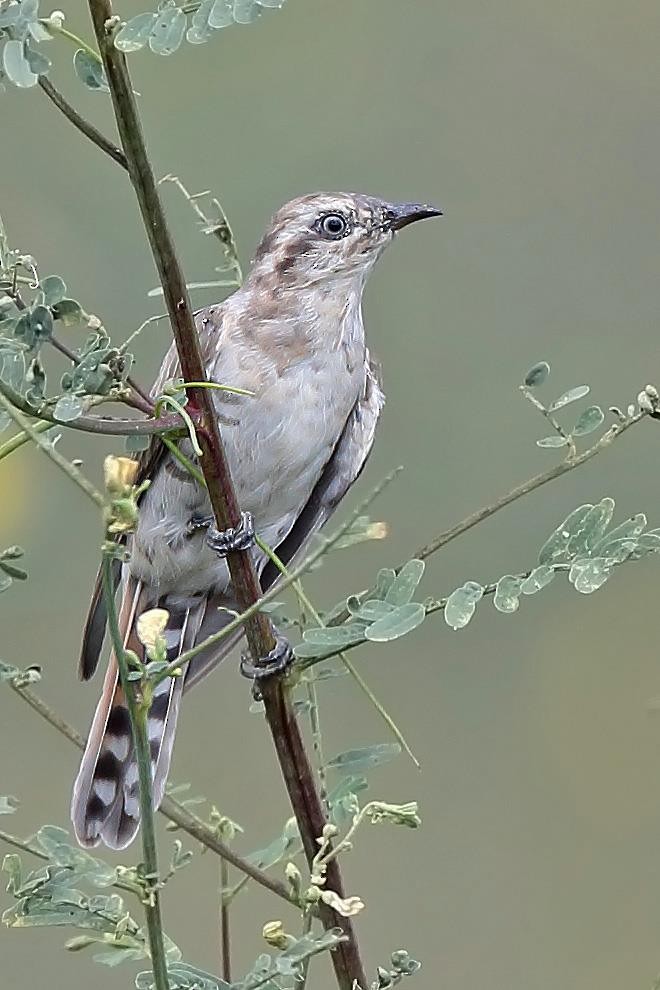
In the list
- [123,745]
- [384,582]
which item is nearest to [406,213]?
[123,745]

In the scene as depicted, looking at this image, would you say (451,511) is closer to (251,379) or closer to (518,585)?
(251,379)

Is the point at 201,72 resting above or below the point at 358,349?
above

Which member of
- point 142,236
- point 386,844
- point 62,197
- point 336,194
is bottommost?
point 386,844

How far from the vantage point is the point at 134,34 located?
3.90ft

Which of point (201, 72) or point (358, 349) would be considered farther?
point (201, 72)

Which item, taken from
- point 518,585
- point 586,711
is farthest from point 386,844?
point 518,585

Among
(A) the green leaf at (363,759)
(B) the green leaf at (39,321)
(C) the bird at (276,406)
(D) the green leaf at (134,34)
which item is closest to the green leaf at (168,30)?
(D) the green leaf at (134,34)

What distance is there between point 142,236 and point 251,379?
189 centimetres

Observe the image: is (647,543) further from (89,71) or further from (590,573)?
(89,71)

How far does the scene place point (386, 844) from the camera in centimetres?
420

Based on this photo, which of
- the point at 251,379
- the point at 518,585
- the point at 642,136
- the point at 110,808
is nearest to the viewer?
the point at 518,585

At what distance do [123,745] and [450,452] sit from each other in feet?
6.98

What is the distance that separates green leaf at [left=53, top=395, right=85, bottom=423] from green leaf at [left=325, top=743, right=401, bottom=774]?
A: 23.2 inches

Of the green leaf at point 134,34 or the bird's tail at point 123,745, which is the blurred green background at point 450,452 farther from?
the green leaf at point 134,34
